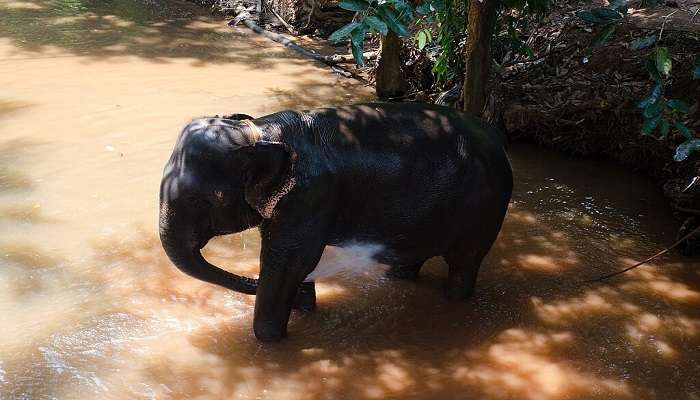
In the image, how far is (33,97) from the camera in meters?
8.01

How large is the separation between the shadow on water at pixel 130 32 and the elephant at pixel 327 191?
229 inches

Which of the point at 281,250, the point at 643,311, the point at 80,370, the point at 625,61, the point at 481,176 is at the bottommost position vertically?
the point at 80,370

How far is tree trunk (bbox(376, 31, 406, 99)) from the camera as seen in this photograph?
26.8 ft

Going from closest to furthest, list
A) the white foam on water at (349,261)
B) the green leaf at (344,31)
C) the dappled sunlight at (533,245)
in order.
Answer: the green leaf at (344,31) → the white foam on water at (349,261) → the dappled sunlight at (533,245)

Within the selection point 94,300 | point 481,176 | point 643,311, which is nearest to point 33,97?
point 94,300

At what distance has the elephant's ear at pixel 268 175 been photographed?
3771 millimetres

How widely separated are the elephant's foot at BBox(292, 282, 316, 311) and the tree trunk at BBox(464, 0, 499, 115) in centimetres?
247

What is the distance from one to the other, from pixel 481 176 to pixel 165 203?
183cm

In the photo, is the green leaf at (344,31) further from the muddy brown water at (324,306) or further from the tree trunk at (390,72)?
the tree trunk at (390,72)

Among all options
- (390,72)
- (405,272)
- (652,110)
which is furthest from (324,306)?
(390,72)

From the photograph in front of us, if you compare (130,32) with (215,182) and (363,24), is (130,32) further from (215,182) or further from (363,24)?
(363,24)

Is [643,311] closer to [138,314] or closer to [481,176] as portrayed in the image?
[481,176]

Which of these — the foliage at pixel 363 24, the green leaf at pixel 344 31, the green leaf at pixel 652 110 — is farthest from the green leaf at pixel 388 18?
the green leaf at pixel 652 110

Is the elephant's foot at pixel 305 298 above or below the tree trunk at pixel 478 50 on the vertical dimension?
below
